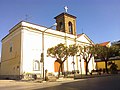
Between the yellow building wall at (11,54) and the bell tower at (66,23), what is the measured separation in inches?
478

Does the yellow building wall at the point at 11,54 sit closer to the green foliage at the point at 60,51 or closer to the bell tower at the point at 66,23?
the green foliage at the point at 60,51

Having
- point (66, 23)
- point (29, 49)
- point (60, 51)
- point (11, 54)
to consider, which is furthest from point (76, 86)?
point (66, 23)

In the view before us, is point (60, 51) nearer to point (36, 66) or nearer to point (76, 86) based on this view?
point (36, 66)

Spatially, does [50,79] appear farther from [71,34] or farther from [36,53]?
[71,34]

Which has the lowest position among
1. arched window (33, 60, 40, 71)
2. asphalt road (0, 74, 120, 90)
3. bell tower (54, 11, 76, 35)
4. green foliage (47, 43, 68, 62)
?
asphalt road (0, 74, 120, 90)

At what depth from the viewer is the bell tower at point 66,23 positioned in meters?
40.0

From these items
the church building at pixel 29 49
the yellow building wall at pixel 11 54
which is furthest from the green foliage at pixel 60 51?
the yellow building wall at pixel 11 54

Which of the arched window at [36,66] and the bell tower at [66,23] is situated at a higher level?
the bell tower at [66,23]

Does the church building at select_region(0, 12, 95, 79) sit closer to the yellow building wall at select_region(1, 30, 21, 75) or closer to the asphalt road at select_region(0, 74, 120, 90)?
the yellow building wall at select_region(1, 30, 21, 75)

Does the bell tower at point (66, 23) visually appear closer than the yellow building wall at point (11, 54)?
No

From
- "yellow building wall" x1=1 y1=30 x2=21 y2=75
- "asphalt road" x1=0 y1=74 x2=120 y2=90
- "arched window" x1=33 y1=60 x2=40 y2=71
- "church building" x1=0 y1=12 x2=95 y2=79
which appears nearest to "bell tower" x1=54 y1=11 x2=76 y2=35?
"church building" x1=0 y1=12 x2=95 y2=79

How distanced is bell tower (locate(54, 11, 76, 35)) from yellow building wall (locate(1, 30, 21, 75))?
39.8ft

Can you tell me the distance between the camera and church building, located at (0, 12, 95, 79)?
29250mm

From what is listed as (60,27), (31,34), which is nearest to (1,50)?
(31,34)
